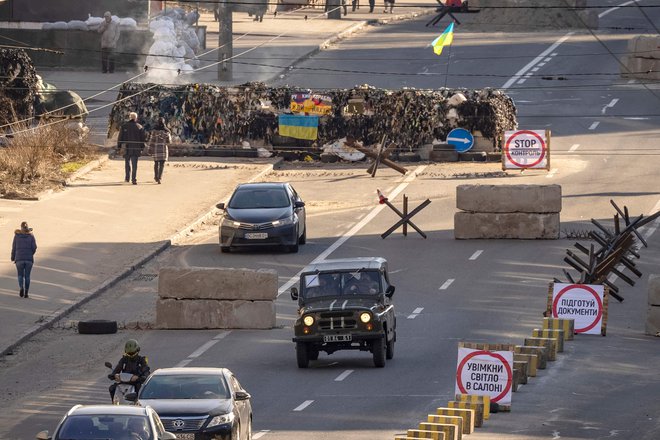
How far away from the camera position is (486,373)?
23.8 m

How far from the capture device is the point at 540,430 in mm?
22547

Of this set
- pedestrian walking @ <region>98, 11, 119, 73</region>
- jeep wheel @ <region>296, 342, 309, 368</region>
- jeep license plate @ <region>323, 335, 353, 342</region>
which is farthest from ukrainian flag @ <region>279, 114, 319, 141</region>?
jeep license plate @ <region>323, 335, 353, 342</region>

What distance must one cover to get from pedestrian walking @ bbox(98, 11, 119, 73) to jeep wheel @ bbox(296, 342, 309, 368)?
4121 centimetres

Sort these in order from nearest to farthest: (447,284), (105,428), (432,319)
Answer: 1. (105,428)
2. (432,319)
3. (447,284)

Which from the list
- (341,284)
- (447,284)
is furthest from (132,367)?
(447,284)

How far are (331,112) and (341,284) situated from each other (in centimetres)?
2740

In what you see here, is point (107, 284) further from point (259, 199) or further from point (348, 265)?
point (348, 265)

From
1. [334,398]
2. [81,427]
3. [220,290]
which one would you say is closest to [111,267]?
[220,290]

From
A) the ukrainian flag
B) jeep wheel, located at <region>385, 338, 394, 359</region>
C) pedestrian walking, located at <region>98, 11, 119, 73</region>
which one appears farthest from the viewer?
pedestrian walking, located at <region>98, 11, 119, 73</region>

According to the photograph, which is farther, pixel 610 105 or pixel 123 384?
pixel 610 105

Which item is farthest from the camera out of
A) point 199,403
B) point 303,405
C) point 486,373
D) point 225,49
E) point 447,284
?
point 225,49

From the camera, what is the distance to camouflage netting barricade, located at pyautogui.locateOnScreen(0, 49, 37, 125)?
53.8 m

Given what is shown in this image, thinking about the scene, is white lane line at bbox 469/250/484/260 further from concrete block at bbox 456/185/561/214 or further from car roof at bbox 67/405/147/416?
car roof at bbox 67/405/147/416

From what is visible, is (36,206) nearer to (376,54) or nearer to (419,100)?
(419,100)
